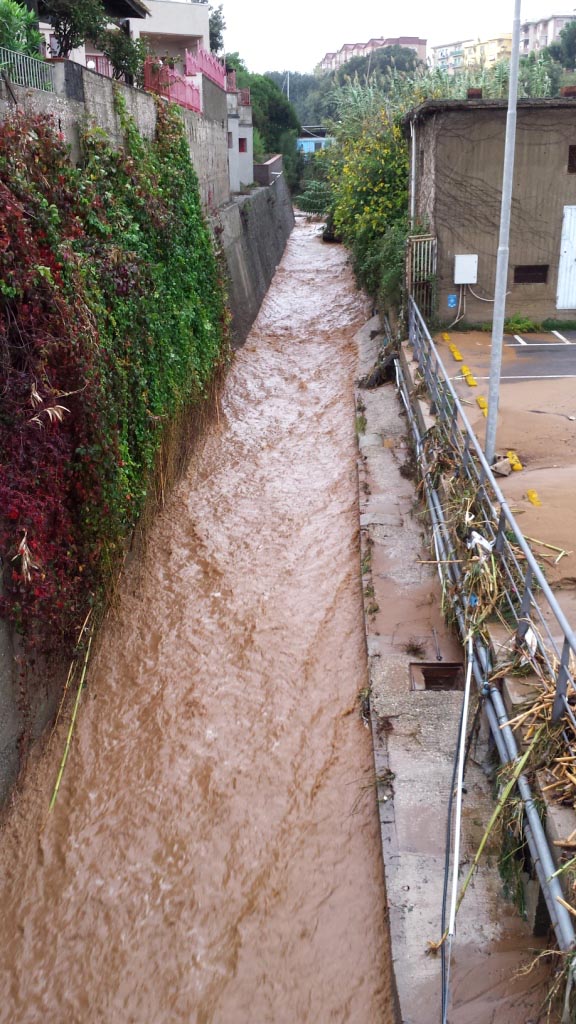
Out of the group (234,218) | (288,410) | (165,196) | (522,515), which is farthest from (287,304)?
(522,515)

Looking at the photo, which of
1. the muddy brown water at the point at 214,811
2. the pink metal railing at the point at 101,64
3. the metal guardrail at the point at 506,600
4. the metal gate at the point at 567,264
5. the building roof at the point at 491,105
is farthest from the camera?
the metal gate at the point at 567,264

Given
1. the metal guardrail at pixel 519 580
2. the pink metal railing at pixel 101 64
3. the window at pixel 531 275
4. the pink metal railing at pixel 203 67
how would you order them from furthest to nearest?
1. the pink metal railing at pixel 203 67
2. the window at pixel 531 275
3. the pink metal railing at pixel 101 64
4. the metal guardrail at pixel 519 580

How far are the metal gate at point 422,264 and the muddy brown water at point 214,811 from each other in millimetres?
5896

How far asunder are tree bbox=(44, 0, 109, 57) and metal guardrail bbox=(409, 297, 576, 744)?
8.47 m

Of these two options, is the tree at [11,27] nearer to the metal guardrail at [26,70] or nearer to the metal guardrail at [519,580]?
the metal guardrail at [26,70]

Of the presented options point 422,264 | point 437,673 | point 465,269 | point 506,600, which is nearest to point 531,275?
point 465,269

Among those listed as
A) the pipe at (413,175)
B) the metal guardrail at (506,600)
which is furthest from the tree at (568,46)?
the metal guardrail at (506,600)

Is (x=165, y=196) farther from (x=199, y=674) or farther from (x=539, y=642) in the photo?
(x=539, y=642)

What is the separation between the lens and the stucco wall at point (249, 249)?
19.1 m

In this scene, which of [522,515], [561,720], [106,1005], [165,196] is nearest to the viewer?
[561,720]

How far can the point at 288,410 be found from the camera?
14.9 m

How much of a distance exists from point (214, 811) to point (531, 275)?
11.9 m

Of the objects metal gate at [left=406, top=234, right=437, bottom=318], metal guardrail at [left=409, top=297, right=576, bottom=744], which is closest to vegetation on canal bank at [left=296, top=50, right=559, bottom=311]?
metal gate at [left=406, top=234, right=437, bottom=318]

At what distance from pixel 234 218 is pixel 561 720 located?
61.2 ft
